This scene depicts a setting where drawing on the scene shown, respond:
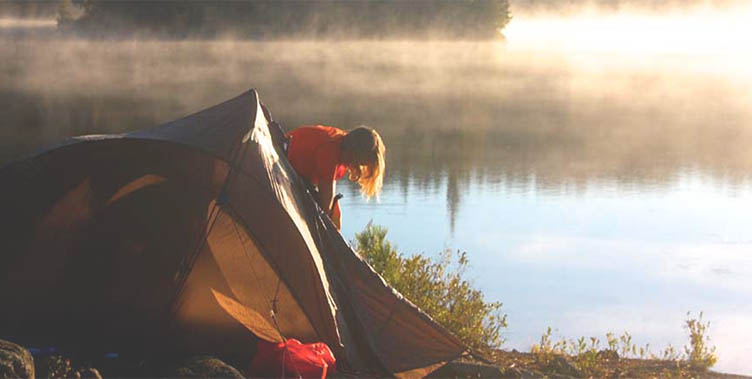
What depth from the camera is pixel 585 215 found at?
54.0 feet

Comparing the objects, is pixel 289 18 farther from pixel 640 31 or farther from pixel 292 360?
pixel 292 360

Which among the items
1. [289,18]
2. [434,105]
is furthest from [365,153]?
Answer: [289,18]

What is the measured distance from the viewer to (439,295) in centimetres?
841

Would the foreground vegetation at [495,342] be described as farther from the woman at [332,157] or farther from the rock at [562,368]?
the woman at [332,157]

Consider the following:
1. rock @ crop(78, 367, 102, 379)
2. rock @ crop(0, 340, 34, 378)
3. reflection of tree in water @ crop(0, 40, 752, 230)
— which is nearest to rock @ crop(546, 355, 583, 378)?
rock @ crop(78, 367, 102, 379)

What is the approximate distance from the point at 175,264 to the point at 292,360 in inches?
38.2

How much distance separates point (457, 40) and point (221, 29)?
14.1 meters

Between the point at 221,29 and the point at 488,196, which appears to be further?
the point at 221,29

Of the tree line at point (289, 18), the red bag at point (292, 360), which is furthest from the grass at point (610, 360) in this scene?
the tree line at point (289, 18)

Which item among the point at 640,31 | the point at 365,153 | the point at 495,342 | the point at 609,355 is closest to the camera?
the point at 365,153

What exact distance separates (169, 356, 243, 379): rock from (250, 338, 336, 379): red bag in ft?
1.77

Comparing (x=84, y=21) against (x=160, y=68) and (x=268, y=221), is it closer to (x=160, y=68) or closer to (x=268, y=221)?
(x=160, y=68)

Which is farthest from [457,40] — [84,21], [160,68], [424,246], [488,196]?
[424,246]

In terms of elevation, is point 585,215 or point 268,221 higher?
point 585,215
